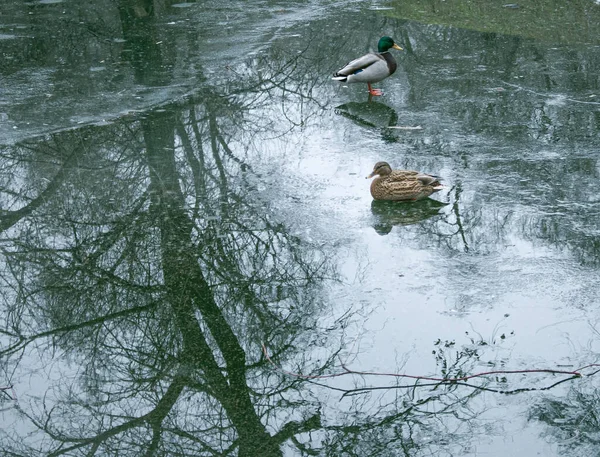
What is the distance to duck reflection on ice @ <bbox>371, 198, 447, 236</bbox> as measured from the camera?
232 inches

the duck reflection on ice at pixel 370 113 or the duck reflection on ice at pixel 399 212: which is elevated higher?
the duck reflection on ice at pixel 370 113

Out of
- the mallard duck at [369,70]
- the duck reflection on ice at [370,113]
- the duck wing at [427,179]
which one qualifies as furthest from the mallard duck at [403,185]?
the mallard duck at [369,70]

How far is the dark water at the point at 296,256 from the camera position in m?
3.96

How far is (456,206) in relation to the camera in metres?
6.08

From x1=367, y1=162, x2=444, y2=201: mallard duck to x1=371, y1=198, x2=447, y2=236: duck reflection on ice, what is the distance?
0.05m

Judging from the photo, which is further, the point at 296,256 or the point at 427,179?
the point at 427,179

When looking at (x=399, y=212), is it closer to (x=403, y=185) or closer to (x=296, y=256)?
(x=403, y=185)

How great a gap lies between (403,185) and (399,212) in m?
0.21

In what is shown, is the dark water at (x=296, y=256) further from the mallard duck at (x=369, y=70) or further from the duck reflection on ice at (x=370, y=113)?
the mallard duck at (x=369, y=70)

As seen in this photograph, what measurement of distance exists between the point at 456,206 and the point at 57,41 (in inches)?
284

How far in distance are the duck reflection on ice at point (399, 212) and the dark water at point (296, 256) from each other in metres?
0.02

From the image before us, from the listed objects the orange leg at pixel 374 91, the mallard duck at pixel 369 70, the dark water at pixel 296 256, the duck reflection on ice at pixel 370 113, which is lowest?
the dark water at pixel 296 256

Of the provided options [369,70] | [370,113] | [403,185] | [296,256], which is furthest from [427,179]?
[369,70]

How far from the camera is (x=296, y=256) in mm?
5441
